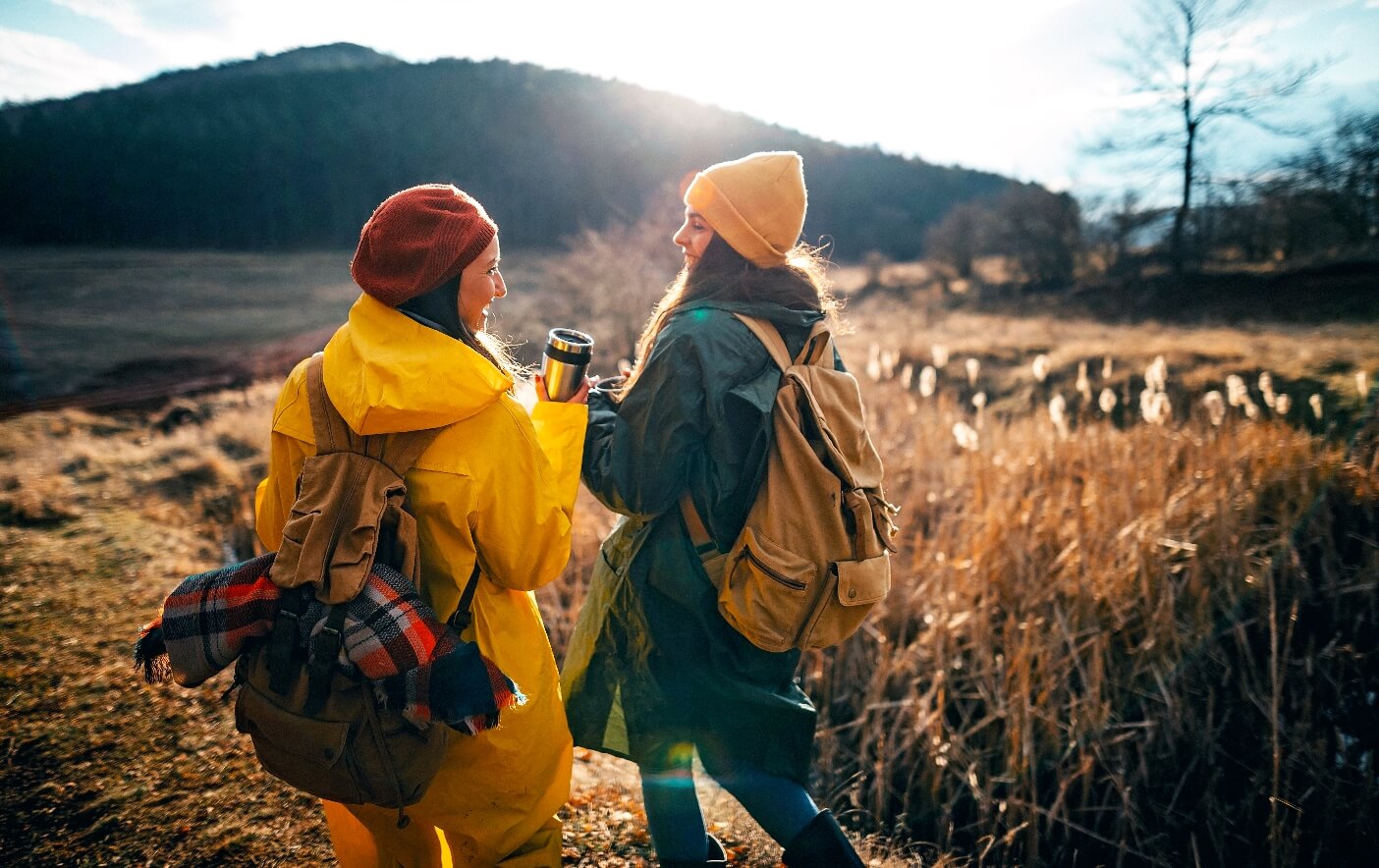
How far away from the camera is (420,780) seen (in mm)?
1297

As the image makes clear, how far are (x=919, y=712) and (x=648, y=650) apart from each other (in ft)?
5.16

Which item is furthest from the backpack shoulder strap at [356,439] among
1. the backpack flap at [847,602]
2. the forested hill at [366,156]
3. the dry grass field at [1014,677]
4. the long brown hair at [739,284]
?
the forested hill at [366,156]

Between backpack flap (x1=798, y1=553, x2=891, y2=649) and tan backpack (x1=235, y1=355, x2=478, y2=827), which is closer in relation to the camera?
tan backpack (x1=235, y1=355, x2=478, y2=827)

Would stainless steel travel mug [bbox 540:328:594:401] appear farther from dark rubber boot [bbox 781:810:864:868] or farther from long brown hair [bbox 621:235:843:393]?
dark rubber boot [bbox 781:810:864:868]

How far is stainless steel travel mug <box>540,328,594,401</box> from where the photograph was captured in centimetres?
169

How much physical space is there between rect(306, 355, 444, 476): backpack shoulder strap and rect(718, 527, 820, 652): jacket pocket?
0.74 m

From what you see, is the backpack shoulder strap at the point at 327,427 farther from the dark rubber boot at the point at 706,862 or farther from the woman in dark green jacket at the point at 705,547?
the dark rubber boot at the point at 706,862

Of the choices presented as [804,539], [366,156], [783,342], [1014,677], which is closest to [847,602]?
[804,539]

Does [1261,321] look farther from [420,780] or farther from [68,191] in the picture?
[68,191]

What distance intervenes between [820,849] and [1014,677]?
1670mm

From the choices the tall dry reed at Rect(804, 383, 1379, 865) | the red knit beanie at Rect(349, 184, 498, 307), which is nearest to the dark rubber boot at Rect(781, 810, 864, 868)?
the tall dry reed at Rect(804, 383, 1379, 865)

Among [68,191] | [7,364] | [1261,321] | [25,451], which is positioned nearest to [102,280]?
[7,364]

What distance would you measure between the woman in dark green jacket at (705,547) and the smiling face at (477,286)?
409 mm

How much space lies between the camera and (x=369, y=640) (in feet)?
3.98
